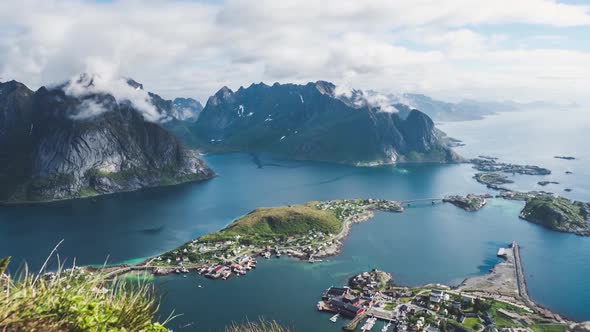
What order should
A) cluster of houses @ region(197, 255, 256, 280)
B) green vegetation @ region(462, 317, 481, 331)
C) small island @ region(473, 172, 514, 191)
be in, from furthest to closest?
1. small island @ region(473, 172, 514, 191)
2. cluster of houses @ region(197, 255, 256, 280)
3. green vegetation @ region(462, 317, 481, 331)

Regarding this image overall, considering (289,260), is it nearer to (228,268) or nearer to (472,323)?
(228,268)

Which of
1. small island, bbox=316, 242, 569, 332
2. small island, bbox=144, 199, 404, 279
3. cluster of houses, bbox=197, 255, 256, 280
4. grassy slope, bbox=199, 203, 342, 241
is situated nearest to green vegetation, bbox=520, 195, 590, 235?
small island, bbox=316, 242, 569, 332

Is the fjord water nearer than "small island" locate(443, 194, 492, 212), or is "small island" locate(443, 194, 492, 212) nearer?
the fjord water

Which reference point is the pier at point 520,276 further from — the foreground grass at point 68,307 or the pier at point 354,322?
the foreground grass at point 68,307

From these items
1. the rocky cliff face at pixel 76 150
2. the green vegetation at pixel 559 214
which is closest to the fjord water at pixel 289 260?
the green vegetation at pixel 559 214

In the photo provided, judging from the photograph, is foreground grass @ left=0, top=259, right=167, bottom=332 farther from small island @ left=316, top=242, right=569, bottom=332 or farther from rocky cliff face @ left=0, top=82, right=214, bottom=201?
rocky cliff face @ left=0, top=82, right=214, bottom=201

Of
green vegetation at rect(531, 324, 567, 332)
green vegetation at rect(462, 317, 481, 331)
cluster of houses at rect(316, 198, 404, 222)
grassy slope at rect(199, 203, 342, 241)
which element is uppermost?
grassy slope at rect(199, 203, 342, 241)
